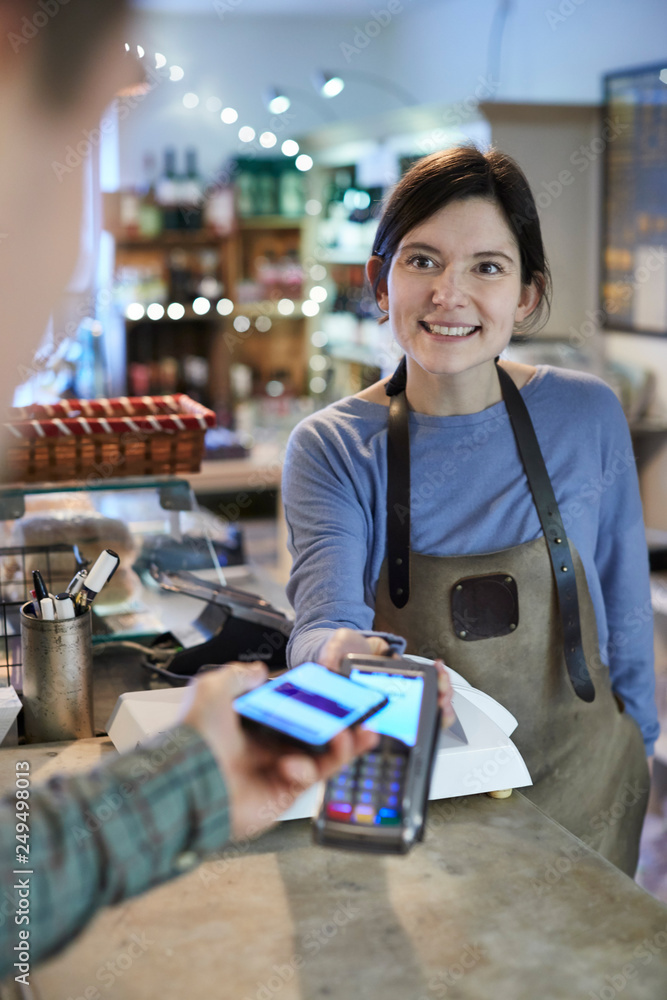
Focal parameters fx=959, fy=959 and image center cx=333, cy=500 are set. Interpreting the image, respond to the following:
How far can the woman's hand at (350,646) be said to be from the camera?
41.9 inches

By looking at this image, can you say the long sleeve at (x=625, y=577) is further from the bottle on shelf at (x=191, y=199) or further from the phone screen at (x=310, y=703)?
the bottle on shelf at (x=191, y=199)

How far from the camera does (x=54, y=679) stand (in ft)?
4.24

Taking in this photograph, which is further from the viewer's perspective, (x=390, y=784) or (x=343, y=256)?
(x=343, y=256)

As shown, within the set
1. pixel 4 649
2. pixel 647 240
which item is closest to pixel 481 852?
pixel 4 649

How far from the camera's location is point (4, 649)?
56.9 inches

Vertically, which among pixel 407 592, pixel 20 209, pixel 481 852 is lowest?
pixel 481 852

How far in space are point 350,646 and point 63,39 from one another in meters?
0.76

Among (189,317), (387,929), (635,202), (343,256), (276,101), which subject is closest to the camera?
(387,929)

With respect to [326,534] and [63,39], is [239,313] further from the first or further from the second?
[63,39]

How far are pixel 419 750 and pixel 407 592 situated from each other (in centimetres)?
60

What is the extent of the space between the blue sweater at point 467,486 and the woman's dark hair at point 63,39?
37.3 inches

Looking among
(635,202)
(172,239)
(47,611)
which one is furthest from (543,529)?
(172,239)

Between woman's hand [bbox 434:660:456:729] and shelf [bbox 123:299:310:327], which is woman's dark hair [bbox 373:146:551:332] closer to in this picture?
woman's hand [bbox 434:660:456:729]

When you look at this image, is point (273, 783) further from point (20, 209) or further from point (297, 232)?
point (297, 232)
